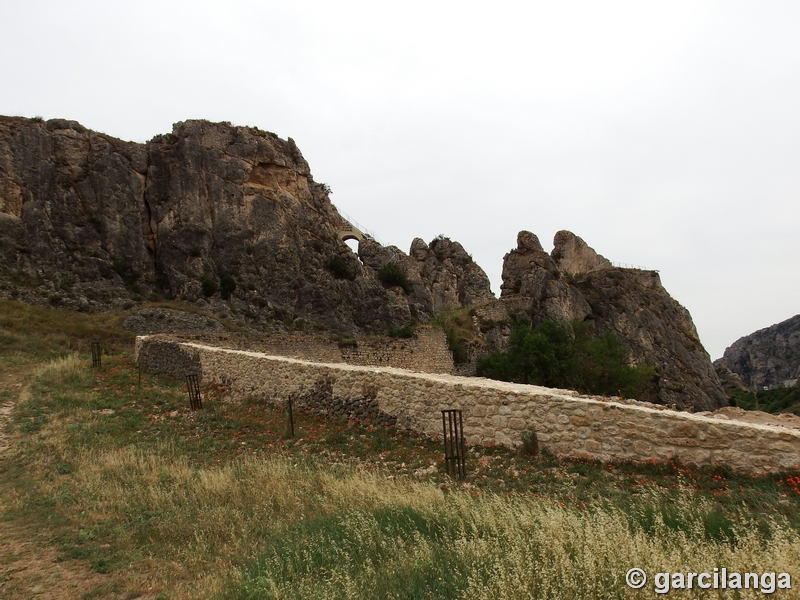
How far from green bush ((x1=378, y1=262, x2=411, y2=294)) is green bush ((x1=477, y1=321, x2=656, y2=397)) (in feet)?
52.0

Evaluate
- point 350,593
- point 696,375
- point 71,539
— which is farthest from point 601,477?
point 696,375

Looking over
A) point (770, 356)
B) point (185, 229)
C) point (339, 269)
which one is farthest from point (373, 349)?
point (770, 356)

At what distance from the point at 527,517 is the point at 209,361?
12994 mm

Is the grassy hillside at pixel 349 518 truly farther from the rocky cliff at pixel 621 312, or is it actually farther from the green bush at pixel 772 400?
the green bush at pixel 772 400

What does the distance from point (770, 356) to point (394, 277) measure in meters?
81.7

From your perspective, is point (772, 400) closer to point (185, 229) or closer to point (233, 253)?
point (233, 253)

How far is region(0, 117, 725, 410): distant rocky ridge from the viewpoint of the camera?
1312 inches

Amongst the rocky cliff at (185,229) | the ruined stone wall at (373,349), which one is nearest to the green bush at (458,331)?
the ruined stone wall at (373,349)

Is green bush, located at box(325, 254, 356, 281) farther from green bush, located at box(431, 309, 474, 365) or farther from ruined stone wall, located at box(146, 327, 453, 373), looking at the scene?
ruined stone wall, located at box(146, 327, 453, 373)

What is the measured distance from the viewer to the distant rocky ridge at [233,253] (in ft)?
109

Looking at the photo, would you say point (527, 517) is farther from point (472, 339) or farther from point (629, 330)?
point (629, 330)

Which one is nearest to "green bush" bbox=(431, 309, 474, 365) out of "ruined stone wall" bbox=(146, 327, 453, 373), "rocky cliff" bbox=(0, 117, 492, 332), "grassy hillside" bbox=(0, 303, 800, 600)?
"ruined stone wall" bbox=(146, 327, 453, 373)

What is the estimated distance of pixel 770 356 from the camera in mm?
87938

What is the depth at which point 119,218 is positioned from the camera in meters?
36.3
